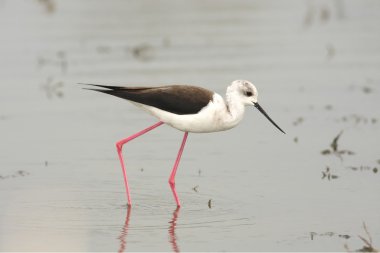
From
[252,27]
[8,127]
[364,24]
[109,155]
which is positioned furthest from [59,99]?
[364,24]

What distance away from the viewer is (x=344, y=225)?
7281 millimetres

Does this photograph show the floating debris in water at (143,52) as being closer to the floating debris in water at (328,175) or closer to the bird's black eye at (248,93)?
the floating debris in water at (328,175)

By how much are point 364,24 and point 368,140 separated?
657cm

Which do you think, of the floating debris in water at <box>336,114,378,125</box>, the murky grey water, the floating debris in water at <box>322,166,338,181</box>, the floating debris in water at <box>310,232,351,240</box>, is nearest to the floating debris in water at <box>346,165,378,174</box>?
the murky grey water

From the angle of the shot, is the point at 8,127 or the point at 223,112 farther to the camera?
the point at 8,127

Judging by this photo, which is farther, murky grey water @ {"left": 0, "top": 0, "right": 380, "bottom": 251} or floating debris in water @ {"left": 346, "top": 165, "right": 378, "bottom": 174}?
floating debris in water @ {"left": 346, "top": 165, "right": 378, "bottom": 174}

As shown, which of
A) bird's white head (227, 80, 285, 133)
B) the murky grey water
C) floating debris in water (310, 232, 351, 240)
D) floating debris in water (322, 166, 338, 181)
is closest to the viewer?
floating debris in water (310, 232, 351, 240)

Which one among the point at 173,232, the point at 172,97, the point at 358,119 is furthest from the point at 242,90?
the point at 358,119

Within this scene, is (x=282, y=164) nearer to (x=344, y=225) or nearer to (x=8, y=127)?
(x=344, y=225)

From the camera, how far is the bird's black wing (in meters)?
8.14

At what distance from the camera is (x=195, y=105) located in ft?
26.7

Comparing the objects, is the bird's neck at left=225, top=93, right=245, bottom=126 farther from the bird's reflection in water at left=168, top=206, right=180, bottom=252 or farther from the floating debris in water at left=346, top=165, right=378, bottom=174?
the floating debris in water at left=346, top=165, right=378, bottom=174

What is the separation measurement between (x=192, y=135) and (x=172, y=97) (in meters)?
2.39

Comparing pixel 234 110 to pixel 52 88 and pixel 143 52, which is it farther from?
pixel 143 52
